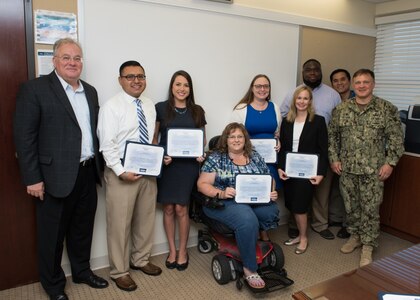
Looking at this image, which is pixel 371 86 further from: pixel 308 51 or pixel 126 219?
pixel 126 219

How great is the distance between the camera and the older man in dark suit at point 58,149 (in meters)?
2.06

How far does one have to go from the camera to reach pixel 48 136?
2.11m

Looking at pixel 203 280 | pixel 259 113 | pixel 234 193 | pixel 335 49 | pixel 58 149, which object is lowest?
pixel 203 280

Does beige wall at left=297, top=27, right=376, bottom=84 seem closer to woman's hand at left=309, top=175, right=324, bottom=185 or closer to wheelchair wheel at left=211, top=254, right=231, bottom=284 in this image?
woman's hand at left=309, top=175, right=324, bottom=185

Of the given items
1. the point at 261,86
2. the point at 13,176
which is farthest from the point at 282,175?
the point at 13,176

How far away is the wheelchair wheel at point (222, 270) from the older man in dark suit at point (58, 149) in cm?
100

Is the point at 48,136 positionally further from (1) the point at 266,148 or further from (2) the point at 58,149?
(1) the point at 266,148

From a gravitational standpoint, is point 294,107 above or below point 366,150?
above

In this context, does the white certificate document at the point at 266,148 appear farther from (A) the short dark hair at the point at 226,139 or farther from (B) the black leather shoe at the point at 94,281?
(B) the black leather shoe at the point at 94,281

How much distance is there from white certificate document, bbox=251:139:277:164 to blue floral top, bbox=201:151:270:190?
0.33 metres

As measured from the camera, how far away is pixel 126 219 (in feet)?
8.15

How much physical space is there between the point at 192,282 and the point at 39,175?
1.32m

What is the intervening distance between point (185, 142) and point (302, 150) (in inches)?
42.0

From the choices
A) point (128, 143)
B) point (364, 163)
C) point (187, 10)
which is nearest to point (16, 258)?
point (128, 143)
